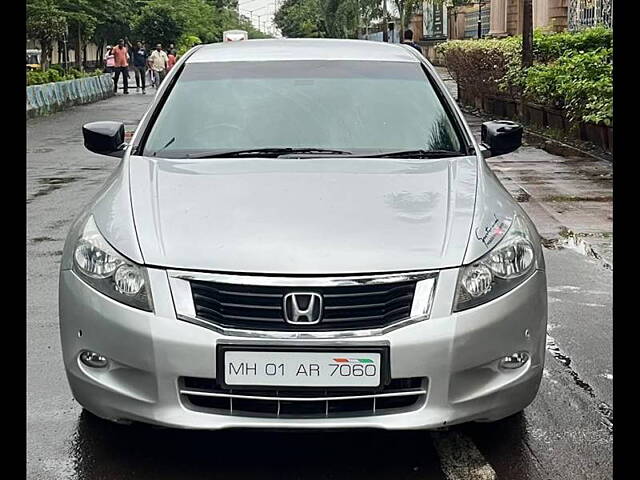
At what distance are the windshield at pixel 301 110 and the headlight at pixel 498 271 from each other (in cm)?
101

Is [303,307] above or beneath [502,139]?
beneath

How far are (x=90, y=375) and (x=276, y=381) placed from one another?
72cm

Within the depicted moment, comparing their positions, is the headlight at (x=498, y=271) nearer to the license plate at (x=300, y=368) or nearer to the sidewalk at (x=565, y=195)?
the license plate at (x=300, y=368)

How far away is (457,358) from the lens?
138 inches

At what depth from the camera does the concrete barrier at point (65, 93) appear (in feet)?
76.4

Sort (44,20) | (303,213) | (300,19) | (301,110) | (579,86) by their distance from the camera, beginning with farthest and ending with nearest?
(300,19) → (44,20) → (579,86) → (301,110) → (303,213)

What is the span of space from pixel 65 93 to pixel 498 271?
23961mm

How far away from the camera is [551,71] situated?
1666 centimetres

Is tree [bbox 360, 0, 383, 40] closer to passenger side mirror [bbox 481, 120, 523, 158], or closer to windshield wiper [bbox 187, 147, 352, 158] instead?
passenger side mirror [bbox 481, 120, 523, 158]

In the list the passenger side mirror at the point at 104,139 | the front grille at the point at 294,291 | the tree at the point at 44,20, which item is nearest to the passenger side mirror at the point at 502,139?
the passenger side mirror at the point at 104,139

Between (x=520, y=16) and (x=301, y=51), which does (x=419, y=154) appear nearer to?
(x=301, y=51)

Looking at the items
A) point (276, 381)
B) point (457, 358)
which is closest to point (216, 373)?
point (276, 381)

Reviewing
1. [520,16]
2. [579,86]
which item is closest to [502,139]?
[579,86]

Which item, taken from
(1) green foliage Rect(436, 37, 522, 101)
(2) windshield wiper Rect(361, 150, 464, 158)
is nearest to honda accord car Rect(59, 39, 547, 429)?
(2) windshield wiper Rect(361, 150, 464, 158)
